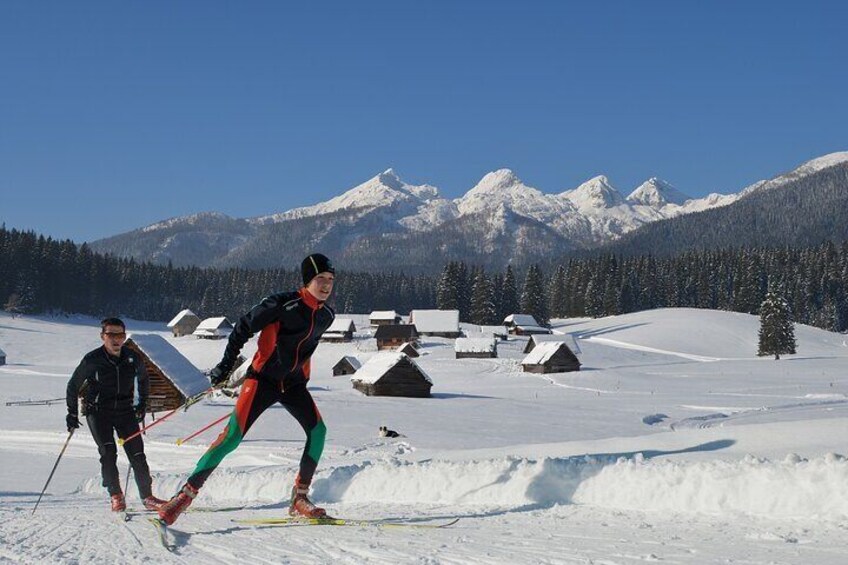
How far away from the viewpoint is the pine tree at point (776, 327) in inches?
3113

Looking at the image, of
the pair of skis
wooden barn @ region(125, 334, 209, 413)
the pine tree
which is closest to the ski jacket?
the pair of skis

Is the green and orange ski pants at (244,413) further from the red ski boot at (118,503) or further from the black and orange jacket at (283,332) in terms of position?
the red ski boot at (118,503)

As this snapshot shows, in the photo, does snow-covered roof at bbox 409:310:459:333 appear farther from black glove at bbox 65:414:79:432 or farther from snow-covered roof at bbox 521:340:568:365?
black glove at bbox 65:414:79:432

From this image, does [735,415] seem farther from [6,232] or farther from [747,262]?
[6,232]

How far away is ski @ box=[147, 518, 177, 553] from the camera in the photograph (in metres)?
5.67

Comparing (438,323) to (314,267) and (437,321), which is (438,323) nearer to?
(437,321)

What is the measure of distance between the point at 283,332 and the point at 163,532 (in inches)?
76.0

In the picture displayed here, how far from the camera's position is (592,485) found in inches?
291

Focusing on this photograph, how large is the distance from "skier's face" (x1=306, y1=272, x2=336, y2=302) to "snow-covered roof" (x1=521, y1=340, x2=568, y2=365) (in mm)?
60789

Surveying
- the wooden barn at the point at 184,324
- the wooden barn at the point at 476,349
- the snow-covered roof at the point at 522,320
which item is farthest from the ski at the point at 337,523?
the wooden barn at the point at 184,324

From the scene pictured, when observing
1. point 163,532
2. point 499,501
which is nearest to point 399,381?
point 499,501

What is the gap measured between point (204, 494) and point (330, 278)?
530cm

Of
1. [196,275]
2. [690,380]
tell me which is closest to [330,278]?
[690,380]

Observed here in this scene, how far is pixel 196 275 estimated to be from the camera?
495 feet
